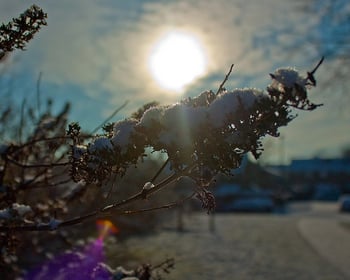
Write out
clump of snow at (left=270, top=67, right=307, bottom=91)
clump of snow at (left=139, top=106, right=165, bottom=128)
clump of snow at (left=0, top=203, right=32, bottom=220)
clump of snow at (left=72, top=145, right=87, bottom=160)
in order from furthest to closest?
clump of snow at (left=0, top=203, right=32, bottom=220), clump of snow at (left=72, top=145, right=87, bottom=160), clump of snow at (left=139, top=106, right=165, bottom=128), clump of snow at (left=270, top=67, right=307, bottom=91)

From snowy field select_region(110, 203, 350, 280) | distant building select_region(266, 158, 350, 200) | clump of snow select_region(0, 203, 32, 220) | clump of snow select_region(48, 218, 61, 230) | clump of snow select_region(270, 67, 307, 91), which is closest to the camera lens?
clump of snow select_region(270, 67, 307, 91)

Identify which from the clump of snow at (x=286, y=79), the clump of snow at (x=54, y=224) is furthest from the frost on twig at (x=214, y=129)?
the clump of snow at (x=54, y=224)

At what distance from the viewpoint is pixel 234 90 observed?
216cm

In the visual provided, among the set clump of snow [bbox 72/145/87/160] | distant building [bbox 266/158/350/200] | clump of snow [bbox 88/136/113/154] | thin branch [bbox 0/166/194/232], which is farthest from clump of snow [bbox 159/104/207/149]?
distant building [bbox 266/158/350/200]

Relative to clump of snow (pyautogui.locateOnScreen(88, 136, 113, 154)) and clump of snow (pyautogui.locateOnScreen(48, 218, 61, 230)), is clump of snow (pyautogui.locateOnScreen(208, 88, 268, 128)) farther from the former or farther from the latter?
clump of snow (pyautogui.locateOnScreen(48, 218, 61, 230))

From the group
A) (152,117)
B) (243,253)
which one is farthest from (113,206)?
(243,253)

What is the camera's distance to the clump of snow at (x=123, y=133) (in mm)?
2268

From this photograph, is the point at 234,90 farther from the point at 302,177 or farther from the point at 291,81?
the point at 302,177

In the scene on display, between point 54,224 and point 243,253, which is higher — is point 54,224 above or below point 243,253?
above

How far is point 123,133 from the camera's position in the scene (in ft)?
7.57

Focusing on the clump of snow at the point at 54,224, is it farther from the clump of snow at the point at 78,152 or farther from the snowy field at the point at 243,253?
the snowy field at the point at 243,253

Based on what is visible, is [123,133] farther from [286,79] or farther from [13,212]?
[13,212]

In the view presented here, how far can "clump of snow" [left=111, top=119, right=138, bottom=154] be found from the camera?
227cm

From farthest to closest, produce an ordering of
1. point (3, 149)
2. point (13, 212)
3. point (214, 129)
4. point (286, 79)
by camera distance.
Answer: point (3, 149) → point (13, 212) → point (214, 129) → point (286, 79)
